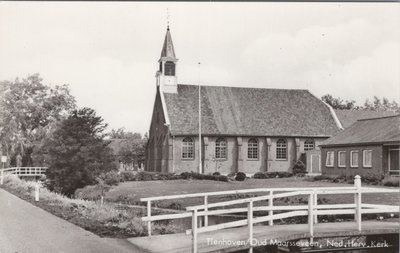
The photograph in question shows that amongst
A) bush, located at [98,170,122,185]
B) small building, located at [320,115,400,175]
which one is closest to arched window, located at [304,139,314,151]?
small building, located at [320,115,400,175]

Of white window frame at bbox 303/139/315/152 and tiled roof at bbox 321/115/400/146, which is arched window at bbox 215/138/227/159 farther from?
tiled roof at bbox 321/115/400/146

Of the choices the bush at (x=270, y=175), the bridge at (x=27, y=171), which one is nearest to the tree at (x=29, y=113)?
the bridge at (x=27, y=171)

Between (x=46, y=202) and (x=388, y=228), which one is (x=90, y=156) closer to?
(x=46, y=202)

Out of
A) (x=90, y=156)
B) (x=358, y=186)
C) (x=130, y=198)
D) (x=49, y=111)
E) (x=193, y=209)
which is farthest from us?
(x=49, y=111)

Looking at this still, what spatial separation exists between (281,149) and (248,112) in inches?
199

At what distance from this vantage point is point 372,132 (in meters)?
36.2

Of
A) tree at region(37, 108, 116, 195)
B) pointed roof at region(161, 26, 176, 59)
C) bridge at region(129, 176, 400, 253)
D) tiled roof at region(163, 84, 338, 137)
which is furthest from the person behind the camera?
pointed roof at region(161, 26, 176, 59)

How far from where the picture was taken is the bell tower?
169 ft

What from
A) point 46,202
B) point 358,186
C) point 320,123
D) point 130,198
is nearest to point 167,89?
point 320,123

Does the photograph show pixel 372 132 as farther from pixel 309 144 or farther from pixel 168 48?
pixel 168 48

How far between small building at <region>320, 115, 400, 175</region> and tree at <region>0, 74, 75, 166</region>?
72.3ft

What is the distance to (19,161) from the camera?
54438 mm

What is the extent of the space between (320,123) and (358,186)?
40.6 meters

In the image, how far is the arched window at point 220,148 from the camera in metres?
50.1
